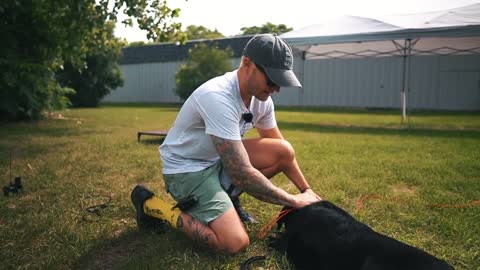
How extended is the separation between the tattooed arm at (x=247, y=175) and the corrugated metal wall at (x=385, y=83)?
1399 cm

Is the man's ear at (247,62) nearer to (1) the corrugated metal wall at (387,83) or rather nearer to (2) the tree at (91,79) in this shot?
(1) the corrugated metal wall at (387,83)

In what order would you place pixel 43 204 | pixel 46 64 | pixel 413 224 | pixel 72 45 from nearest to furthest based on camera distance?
pixel 413 224, pixel 43 204, pixel 72 45, pixel 46 64

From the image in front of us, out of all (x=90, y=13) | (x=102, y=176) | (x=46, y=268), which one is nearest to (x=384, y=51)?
(x=90, y=13)

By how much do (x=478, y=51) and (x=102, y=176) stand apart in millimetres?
12356

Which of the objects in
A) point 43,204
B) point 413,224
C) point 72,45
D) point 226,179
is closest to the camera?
point 226,179

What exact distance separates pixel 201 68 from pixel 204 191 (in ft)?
56.0

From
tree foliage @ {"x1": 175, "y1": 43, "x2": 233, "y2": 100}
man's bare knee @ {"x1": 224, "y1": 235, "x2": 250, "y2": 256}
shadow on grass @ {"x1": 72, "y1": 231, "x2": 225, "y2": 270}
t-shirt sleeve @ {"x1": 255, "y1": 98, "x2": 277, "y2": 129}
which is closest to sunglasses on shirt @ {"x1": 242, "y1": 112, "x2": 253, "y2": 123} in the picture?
t-shirt sleeve @ {"x1": 255, "y1": 98, "x2": 277, "y2": 129}

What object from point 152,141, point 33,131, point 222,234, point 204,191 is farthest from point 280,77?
point 33,131

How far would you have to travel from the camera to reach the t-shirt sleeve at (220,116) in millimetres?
2229

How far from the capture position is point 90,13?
7.08 meters

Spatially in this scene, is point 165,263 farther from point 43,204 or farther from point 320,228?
point 43,204

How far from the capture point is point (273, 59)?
2.19 metres

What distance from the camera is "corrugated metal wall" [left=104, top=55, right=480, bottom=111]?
16016 mm

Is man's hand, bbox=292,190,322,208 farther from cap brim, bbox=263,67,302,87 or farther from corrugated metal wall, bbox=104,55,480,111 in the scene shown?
corrugated metal wall, bbox=104,55,480,111
